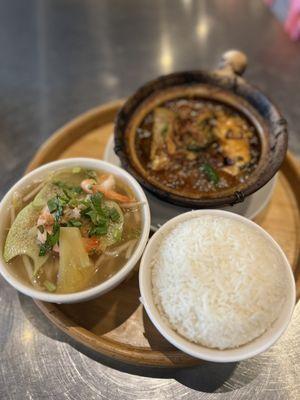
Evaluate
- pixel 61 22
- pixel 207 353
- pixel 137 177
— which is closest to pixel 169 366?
pixel 207 353

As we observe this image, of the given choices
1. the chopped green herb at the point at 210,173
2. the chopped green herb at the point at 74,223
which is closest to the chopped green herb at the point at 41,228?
the chopped green herb at the point at 74,223

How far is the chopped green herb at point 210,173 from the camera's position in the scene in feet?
6.69

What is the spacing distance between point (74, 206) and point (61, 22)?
2936 millimetres

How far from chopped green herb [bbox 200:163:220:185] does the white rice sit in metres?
0.39

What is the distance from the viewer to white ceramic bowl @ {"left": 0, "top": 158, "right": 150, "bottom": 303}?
154 centimetres

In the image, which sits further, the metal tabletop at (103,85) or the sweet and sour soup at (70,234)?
the metal tabletop at (103,85)

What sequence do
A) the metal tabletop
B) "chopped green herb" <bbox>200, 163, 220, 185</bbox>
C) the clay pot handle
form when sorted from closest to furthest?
the metal tabletop → "chopped green herb" <bbox>200, 163, 220, 185</bbox> → the clay pot handle

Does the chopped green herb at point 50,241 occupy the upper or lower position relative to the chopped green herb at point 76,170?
lower

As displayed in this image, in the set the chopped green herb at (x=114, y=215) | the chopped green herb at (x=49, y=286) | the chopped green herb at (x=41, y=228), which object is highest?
the chopped green herb at (x=41, y=228)

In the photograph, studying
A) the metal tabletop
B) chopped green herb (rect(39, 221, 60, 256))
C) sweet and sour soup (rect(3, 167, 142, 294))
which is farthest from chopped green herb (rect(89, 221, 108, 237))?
the metal tabletop

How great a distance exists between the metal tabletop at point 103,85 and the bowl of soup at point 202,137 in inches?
27.5

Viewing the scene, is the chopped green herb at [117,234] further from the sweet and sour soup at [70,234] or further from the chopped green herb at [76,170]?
the chopped green herb at [76,170]

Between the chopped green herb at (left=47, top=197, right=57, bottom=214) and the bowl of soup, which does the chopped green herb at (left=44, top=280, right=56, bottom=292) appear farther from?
the bowl of soup

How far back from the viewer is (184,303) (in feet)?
4.96
